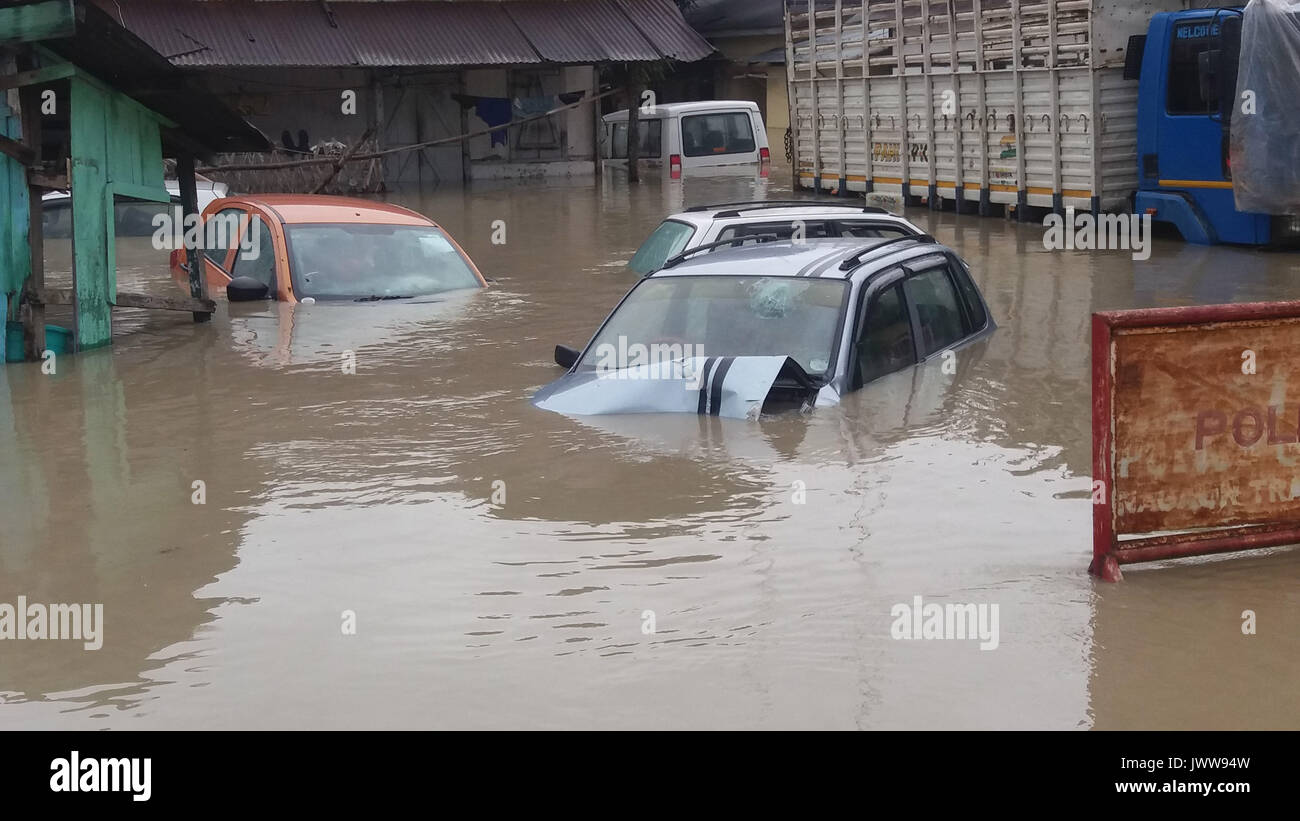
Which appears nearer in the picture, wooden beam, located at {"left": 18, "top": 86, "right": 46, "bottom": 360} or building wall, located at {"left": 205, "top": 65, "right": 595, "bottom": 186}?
wooden beam, located at {"left": 18, "top": 86, "right": 46, "bottom": 360}

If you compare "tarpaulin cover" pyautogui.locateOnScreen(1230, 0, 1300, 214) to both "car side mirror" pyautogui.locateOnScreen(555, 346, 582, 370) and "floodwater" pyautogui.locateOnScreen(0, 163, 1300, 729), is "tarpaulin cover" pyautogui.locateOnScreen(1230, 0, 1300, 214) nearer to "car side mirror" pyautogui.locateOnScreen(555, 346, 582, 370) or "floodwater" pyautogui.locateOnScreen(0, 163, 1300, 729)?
"floodwater" pyautogui.locateOnScreen(0, 163, 1300, 729)

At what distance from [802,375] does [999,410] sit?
142 centimetres

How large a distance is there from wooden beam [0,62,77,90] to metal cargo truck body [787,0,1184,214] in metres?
11.3

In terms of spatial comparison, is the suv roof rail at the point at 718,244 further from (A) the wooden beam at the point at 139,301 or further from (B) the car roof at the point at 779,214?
(A) the wooden beam at the point at 139,301

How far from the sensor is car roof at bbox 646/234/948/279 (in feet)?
28.4

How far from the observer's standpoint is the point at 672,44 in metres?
29.9

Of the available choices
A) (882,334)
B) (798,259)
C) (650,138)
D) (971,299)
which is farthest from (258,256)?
(650,138)

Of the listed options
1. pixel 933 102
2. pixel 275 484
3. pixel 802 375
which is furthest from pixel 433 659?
pixel 933 102

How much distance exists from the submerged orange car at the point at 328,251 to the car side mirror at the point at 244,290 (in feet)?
0.24

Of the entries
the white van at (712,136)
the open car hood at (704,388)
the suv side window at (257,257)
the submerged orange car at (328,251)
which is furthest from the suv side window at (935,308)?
the white van at (712,136)
